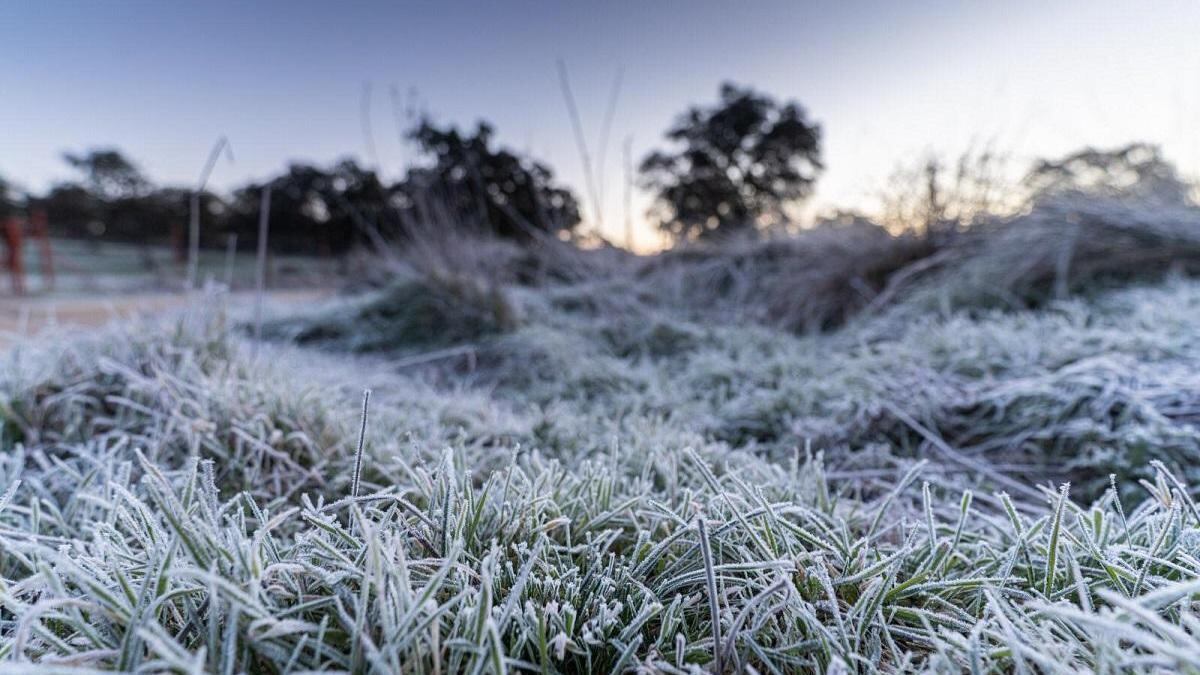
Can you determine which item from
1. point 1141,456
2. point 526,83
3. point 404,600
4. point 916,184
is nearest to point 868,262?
point 916,184

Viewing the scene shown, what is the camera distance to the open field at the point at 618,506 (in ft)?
1.45

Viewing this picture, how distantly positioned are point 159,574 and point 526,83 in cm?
435

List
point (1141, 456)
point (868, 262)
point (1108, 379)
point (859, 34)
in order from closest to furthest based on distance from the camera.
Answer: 1. point (1141, 456)
2. point (1108, 379)
3. point (868, 262)
4. point (859, 34)

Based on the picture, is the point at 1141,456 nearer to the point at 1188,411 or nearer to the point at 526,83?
the point at 1188,411

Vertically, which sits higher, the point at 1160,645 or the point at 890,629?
the point at 1160,645

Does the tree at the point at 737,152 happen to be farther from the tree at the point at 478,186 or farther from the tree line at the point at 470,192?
the tree at the point at 478,186

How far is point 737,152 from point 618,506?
45.6 ft

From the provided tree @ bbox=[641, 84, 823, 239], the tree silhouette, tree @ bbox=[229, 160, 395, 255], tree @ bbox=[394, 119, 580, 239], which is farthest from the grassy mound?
tree @ bbox=[641, 84, 823, 239]

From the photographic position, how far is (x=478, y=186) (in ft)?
13.8

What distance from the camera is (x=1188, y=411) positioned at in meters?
1.17

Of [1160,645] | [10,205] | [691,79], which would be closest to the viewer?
[1160,645]

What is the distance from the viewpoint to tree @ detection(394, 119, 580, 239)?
12.0 feet

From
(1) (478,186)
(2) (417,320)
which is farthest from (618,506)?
(1) (478,186)

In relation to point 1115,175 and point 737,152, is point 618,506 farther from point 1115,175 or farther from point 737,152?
point 737,152
